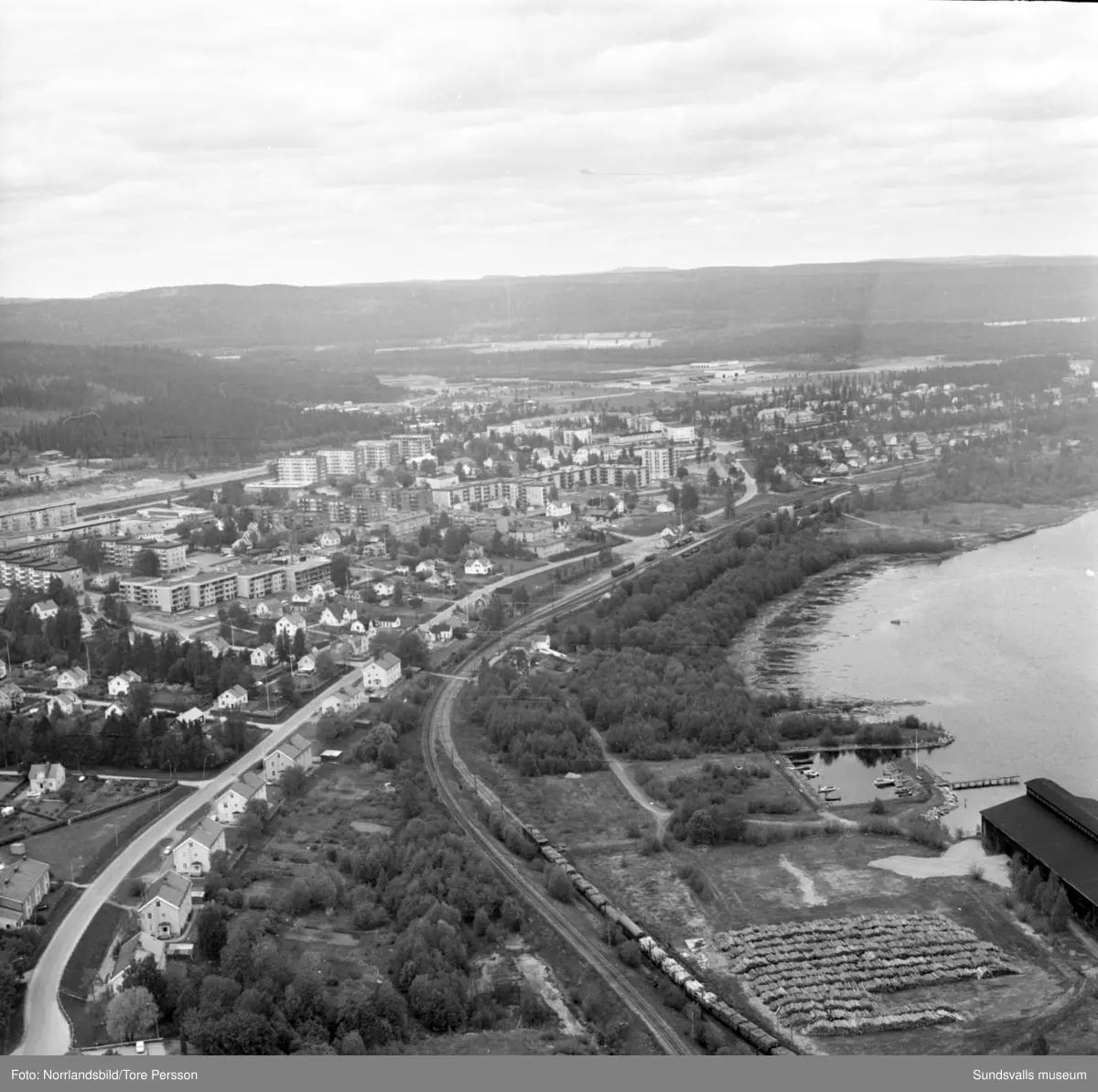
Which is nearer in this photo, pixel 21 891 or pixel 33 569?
pixel 21 891

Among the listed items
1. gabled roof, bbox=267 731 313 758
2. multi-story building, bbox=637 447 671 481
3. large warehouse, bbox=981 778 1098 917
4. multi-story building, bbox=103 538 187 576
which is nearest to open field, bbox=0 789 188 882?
gabled roof, bbox=267 731 313 758

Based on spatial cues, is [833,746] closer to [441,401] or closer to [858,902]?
[858,902]

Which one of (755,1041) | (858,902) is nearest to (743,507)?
(858,902)

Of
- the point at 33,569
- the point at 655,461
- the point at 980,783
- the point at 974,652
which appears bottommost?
the point at 980,783

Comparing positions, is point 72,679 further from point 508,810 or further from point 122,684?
point 508,810

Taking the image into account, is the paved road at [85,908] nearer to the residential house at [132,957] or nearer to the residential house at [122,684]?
the residential house at [132,957]

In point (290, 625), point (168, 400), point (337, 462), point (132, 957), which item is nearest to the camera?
point (132, 957)

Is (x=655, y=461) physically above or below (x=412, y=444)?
below

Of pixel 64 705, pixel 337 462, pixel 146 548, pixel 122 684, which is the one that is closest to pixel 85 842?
pixel 64 705
